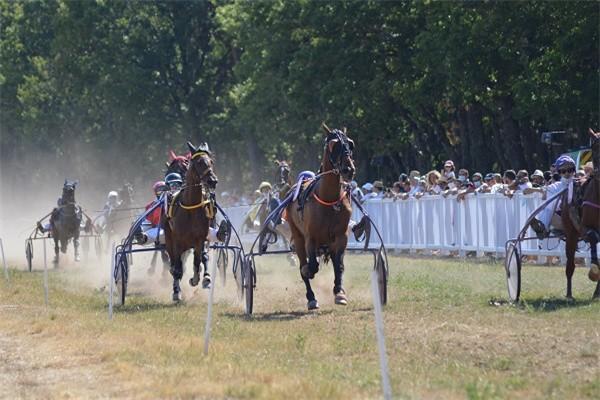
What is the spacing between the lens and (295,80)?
48.1 m

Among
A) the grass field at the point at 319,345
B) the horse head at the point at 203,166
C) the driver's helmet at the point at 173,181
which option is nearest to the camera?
the grass field at the point at 319,345

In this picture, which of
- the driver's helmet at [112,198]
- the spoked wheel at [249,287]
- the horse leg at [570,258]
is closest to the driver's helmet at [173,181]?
the spoked wheel at [249,287]

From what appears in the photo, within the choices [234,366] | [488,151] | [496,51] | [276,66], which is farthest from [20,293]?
[276,66]

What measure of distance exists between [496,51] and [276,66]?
591 inches

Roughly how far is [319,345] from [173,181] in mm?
9617

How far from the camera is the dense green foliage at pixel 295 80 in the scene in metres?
35.9

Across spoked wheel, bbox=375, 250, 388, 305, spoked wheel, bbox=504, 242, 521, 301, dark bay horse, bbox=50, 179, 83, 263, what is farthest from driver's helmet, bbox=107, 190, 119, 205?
spoked wheel, bbox=504, 242, 521, 301

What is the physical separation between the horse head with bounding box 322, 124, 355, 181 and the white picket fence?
661 centimetres

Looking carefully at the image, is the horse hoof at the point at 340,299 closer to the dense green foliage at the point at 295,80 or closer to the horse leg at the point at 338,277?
the horse leg at the point at 338,277

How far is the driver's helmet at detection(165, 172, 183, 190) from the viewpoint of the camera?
23.2 m

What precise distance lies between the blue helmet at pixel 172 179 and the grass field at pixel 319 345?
6.98 feet

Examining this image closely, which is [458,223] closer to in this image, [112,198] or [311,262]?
[311,262]

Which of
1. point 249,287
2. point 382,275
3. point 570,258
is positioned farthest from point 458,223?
point 249,287

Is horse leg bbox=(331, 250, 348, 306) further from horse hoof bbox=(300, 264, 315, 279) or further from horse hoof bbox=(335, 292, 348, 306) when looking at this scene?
horse hoof bbox=(300, 264, 315, 279)
